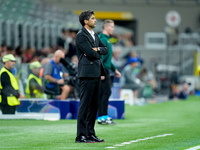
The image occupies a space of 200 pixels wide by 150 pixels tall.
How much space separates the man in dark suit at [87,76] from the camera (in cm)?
976

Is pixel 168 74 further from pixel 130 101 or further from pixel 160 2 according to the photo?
pixel 160 2

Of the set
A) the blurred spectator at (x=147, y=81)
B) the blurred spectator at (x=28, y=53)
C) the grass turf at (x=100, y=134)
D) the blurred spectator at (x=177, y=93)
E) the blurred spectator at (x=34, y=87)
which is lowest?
the blurred spectator at (x=177, y=93)

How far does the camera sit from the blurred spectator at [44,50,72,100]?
53.3ft

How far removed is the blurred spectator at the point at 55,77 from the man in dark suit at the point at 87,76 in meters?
6.23

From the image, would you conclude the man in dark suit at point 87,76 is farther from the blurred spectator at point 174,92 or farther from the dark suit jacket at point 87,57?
the blurred spectator at point 174,92

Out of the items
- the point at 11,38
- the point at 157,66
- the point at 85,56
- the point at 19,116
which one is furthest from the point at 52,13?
the point at 85,56

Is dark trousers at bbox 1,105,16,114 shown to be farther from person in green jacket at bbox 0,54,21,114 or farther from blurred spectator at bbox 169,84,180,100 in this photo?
blurred spectator at bbox 169,84,180,100

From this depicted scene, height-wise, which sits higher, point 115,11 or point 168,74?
point 115,11

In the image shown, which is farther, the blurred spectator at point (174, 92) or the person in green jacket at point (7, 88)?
the blurred spectator at point (174, 92)

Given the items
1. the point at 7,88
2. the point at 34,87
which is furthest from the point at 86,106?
the point at 34,87

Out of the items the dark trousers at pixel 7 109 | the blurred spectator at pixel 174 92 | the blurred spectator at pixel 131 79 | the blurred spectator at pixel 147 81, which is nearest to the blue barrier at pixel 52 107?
the dark trousers at pixel 7 109

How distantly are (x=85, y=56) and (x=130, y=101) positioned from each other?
1261cm

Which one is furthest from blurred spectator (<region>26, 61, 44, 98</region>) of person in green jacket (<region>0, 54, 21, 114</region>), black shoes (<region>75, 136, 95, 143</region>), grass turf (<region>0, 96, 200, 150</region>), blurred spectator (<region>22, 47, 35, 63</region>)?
black shoes (<region>75, 136, 95, 143</region>)

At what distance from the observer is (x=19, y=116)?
48.0ft
